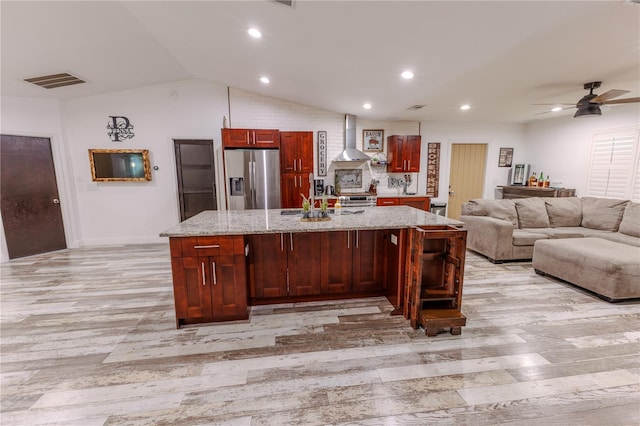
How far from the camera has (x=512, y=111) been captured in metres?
5.05

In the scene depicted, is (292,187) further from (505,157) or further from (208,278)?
(505,157)

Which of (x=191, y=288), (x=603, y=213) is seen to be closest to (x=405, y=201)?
(x=603, y=213)

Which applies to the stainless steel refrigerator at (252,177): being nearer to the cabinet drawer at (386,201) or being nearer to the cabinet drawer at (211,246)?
the cabinet drawer at (386,201)

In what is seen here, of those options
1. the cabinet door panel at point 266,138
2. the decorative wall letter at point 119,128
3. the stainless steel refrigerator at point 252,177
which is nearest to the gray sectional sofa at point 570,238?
the stainless steel refrigerator at point 252,177

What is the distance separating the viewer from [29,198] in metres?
4.65

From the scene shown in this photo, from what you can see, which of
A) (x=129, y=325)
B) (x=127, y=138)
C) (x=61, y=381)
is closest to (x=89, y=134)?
(x=127, y=138)

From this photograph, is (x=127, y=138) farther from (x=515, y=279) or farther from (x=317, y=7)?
(x=515, y=279)

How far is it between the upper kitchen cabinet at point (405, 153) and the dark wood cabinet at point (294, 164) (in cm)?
183

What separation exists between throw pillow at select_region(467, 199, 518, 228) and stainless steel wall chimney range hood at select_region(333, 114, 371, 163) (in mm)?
2142

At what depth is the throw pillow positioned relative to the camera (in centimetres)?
438

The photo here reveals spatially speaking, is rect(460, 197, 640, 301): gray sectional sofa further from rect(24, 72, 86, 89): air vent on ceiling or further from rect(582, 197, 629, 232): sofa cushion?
rect(24, 72, 86, 89): air vent on ceiling

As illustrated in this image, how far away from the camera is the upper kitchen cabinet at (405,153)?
18.8 ft

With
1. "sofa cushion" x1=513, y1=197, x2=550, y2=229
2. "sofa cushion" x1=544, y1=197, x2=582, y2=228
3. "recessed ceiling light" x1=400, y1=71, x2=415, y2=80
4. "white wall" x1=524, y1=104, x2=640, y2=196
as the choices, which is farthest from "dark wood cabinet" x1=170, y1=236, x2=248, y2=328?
"white wall" x1=524, y1=104, x2=640, y2=196

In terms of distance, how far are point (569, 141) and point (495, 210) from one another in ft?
9.14
